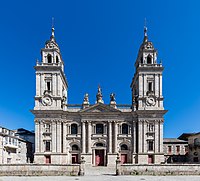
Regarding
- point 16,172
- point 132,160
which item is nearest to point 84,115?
point 132,160

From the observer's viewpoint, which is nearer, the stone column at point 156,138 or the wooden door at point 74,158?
the stone column at point 156,138

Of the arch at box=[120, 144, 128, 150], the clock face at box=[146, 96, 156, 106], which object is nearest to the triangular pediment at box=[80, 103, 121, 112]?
the clock face at box=[146, 96, 156, 106]

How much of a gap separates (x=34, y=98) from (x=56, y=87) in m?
4.66

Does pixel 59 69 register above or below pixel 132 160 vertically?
above

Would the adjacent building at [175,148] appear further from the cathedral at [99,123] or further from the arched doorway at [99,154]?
the arched doorway at [99,154]

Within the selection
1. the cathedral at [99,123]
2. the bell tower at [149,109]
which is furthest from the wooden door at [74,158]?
the bell tower at [149,109]

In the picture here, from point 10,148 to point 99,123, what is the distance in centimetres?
1700

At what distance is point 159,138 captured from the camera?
4619cm

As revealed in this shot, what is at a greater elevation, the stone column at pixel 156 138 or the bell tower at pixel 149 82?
the bell tower at pixel 149 82

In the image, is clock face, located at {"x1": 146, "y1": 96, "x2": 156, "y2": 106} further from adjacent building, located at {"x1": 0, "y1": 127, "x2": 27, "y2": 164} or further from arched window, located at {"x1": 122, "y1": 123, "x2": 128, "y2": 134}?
adjacent building, located at {"x1": 0, "y1": 127, "x2": 27, "y2": 164}

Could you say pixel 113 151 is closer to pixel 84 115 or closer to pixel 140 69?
pixel 84 115

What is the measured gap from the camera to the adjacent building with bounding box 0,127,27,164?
1646 inches

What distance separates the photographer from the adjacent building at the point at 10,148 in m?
41.8

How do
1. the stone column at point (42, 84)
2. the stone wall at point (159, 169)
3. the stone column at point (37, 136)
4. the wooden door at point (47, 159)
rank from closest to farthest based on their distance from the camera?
the stone wall at point (159, 169)
the wooden door at point (47, 159)
the stone column at point (37, 136)
the stone column at point (42, 84)
